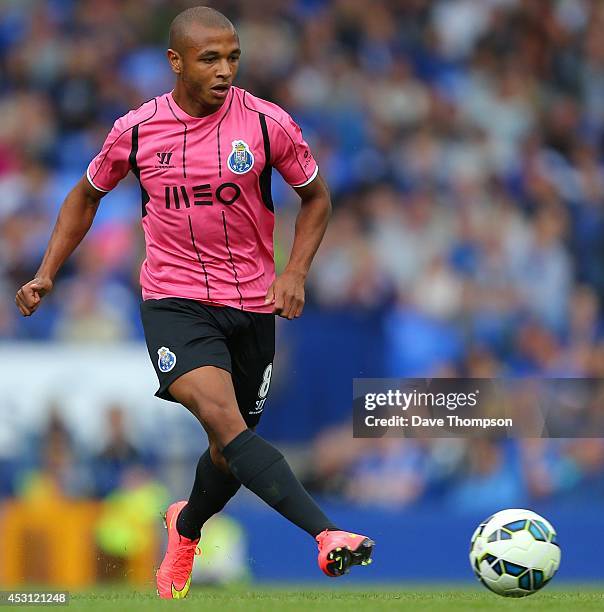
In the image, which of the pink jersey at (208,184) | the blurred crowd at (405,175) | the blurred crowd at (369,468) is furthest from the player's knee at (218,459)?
the blurred crowd at (405,175)

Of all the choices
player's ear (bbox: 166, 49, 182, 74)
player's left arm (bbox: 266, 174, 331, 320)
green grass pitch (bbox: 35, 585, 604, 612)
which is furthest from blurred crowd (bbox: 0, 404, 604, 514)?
player's ear (bbox: 166, 49, 182, 74)

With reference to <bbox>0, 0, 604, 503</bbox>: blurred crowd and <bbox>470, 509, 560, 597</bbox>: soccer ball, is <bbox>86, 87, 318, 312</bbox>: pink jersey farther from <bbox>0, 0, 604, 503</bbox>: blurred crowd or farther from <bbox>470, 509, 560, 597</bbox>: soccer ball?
<bbox>0, 0, 604, 503</bbox>: blurred crowd

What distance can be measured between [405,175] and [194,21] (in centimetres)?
639

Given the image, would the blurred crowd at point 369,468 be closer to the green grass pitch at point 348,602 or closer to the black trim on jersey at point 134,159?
the green grass pitch at point 348,602

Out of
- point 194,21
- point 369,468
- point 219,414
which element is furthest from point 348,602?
point 369,468

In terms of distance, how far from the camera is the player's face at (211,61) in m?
5.34

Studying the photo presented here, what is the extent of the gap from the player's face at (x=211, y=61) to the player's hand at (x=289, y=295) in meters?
0.74

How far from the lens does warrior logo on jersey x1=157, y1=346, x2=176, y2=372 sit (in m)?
5.30

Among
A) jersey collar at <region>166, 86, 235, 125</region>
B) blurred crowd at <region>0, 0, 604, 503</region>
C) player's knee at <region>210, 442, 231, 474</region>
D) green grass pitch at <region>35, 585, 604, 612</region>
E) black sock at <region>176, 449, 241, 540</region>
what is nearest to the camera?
green grass pitch at <region>35, 585, 604, 612</region>

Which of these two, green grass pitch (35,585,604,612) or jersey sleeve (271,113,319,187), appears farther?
jersey sleeve (271,113,319,187)

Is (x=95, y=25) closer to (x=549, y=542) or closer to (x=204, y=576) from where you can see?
(x=204, y=576)

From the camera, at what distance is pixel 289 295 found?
5.41 meters

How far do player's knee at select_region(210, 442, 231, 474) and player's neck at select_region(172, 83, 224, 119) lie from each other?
134 cm

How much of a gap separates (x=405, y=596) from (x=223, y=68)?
2.29 metres
